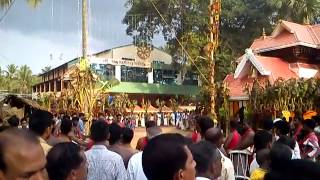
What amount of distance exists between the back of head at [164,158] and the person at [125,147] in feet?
8.65

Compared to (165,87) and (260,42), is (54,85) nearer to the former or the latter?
(165,87)

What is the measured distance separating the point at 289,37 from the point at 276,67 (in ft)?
5.93

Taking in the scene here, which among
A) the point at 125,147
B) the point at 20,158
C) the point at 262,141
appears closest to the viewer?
the point at 20,158

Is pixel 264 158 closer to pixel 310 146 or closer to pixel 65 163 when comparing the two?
pixel 65 163

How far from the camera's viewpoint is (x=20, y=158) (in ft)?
6.68

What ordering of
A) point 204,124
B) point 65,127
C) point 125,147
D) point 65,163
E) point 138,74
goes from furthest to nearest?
1. point 138,74
2. point 65,127
3. point 204,124
4. point 125,147
5. point 65,163

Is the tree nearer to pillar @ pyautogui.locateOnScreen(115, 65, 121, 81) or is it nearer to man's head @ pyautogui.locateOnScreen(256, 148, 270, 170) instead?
A: pillar @ pyautogui.locateOnScreen(115, 65, 121, 81)

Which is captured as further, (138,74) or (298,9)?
(138,74)

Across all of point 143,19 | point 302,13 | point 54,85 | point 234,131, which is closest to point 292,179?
point 234,131

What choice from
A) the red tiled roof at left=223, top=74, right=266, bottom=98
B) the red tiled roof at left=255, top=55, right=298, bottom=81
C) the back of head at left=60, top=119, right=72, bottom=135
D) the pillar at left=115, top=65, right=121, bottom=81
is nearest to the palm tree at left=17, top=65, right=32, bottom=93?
the pillar at left=115, top=65, right=121, bottom=81

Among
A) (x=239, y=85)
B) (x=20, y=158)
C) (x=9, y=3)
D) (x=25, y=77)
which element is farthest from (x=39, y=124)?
(x=25, y=77)

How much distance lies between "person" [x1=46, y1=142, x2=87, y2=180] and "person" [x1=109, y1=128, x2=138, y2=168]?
1.89 metres

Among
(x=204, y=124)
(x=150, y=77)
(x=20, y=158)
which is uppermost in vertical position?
(x=150, y=77)

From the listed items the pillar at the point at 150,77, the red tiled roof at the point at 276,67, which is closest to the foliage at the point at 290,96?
the red tiled roof at the point at 276,67
